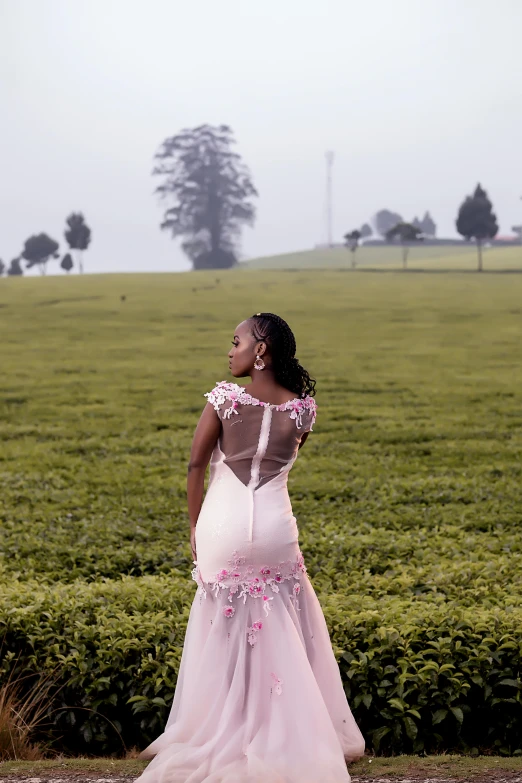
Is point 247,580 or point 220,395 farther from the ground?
point 220,395

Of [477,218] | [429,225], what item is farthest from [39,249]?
[429,225]

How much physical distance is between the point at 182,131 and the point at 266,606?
8442 centimetres

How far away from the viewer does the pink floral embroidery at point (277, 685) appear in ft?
16.3

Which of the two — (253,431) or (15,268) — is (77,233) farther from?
(253,431)

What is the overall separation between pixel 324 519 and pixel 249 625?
706 centimetres

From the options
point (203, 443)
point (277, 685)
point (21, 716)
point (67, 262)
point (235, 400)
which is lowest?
point (21, 716)

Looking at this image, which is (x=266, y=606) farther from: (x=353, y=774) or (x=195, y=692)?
(x=353, y=774)

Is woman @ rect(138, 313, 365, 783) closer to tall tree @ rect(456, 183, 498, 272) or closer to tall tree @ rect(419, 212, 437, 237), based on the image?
tall tree @ rect(456, 183, 498, 272)

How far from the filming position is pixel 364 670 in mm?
6324

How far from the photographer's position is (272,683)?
16.4 ft

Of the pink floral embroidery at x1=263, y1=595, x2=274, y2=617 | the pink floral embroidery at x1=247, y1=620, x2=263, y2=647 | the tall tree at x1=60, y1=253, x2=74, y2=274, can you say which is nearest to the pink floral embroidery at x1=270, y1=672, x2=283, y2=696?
the pink floral embroidery at x1=247, y1=620, x2=263, y2=647

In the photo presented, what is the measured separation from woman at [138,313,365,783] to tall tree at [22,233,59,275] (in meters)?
95.9

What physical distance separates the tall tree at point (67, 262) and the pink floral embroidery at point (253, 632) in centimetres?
8767

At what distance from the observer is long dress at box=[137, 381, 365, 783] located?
16.2ft
